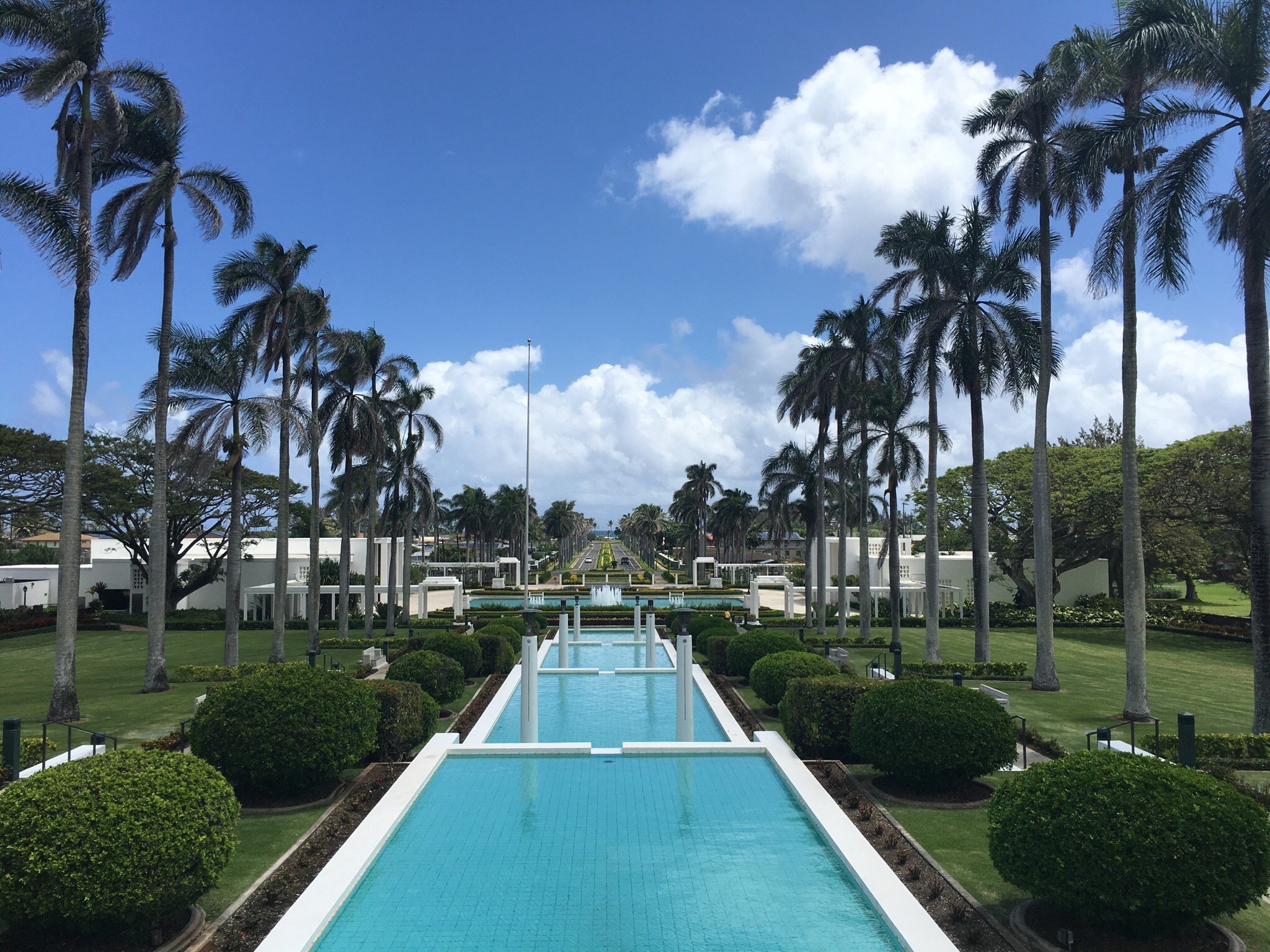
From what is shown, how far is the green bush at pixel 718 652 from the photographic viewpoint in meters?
24.5

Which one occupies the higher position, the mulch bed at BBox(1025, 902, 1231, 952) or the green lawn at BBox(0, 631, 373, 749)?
the mulch bed at BBox(1025, 902, 1231, 952)

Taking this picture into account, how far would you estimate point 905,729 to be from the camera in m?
11.6

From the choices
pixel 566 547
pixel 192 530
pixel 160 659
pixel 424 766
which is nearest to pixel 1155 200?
pixel 424 766

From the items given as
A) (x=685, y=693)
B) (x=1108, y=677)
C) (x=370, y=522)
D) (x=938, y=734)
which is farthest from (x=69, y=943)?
(x=370, y=522)

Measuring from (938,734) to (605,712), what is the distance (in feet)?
30.4

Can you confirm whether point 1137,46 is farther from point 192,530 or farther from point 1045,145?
point 192,530

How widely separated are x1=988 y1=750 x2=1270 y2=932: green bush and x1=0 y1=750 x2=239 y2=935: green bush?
7.51 meters

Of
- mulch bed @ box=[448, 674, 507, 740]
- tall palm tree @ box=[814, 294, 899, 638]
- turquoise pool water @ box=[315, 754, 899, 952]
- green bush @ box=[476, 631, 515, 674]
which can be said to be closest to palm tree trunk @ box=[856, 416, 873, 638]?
tall palm tree @ box=[814, 294, 899, 638]

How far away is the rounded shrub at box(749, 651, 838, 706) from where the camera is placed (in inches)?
672

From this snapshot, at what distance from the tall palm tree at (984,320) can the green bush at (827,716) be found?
12.5 m

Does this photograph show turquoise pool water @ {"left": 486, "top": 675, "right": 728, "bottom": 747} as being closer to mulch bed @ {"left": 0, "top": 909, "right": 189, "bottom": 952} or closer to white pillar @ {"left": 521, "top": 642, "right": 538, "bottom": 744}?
white pillar @ {"left": 521, "top": 642, "right": 538, "bottom": 744}

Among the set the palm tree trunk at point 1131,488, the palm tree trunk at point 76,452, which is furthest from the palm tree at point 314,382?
the palm tree trunk at point 1131,488

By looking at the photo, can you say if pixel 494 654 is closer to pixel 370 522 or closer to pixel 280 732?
pixel 370 522

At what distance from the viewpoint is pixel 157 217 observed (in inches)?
858
